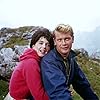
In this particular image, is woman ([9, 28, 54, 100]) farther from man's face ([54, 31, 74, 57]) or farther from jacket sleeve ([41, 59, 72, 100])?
man's face ([54, 31, 74, 57])

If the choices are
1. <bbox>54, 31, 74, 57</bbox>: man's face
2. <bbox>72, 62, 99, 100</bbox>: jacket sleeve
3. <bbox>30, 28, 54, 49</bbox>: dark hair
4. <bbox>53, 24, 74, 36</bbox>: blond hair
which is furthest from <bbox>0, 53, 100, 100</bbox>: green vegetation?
<bbox>53, 24, 74, 36</bbox>: blond hair

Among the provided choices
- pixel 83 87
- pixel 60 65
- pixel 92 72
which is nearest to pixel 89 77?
pixel 92 72

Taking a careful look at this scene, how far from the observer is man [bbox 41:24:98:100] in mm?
4926

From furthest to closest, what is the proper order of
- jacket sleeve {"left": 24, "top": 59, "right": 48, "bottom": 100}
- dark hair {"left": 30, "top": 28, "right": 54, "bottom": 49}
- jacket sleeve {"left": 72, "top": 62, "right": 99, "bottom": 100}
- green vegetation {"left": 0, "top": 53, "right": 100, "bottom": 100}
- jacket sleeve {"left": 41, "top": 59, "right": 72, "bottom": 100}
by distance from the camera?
green vegetation {"left": 0, "top": 53, "right": 100, "bottom": 100}
jacket sleeve {"left": 72, "top": 62, "right": 99, "bottom": 100}
dark hair {"left": 30, "top": 28, "right": 54, "bottom": 49}
jacket sleeve {"left": 24, "top": 59, "right": 48, "bottom": 100}
jacket sleeve {"left": 41, "top": 59, "right": 72, "bottom": 100}

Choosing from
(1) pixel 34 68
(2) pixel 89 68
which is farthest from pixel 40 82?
(2) pixel 89 68

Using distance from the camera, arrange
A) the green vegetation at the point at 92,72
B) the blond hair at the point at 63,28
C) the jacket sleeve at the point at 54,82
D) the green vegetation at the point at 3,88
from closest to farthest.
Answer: the jacket sleeve at the point at 54,82 → the blond hair at the point at 63,28 → the green vegetation at the point at 3,88 → the green vegetation at the point at 92,72

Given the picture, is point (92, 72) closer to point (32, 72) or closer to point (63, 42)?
point (32, 72)

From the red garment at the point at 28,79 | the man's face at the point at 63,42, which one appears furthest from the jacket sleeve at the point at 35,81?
the man's face at the point at 63,42

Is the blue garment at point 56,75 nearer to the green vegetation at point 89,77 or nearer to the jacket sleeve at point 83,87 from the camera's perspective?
the jacket sleeve at point 83,87

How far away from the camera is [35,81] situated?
17.7ft

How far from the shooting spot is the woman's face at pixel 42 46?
584 centimetres

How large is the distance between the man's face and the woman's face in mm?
545

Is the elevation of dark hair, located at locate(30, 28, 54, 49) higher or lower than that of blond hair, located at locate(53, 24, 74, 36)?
lower

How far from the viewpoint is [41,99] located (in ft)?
17.7
